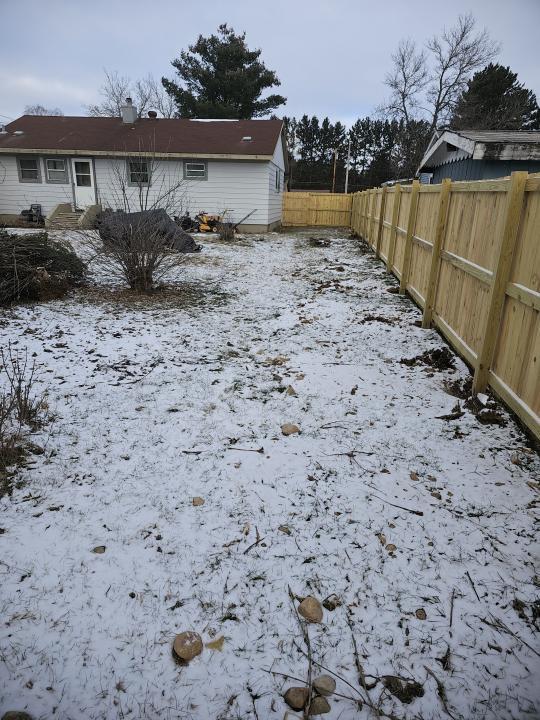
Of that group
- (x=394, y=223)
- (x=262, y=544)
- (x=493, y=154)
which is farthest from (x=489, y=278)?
(x=493, y=154)

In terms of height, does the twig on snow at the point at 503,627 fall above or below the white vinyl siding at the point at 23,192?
below

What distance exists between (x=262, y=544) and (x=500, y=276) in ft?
8.77

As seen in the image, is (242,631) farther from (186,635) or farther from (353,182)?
(353,182)

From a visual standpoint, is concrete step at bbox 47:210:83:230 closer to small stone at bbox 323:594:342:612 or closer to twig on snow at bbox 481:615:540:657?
small stone at bbox 323:594:342:612

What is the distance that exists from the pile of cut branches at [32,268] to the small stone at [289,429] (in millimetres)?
4648

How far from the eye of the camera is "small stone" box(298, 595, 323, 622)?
185 cm

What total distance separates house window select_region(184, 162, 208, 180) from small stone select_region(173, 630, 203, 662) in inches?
681

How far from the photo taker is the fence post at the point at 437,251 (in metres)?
5.07

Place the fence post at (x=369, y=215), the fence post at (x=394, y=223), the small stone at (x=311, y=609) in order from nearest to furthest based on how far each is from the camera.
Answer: the small stone at (x=311, y=609), the fence post at (x=394, y=223), the fence post at (x=369, y=215)

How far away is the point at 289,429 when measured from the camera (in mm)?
3295

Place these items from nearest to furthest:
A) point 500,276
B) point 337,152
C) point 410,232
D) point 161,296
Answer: point 500,276, point 410,232, point 161,296, point 337,152

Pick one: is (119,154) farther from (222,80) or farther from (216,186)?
(222,80)

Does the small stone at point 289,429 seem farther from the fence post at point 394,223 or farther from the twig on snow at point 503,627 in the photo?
the fence post at point 394,223

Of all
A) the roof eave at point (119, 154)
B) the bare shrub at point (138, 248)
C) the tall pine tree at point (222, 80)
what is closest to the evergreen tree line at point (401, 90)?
the tall pine tree at point (222, 80)
